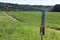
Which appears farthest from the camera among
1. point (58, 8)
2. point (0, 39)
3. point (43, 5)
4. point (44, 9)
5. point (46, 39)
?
point (58, 8)

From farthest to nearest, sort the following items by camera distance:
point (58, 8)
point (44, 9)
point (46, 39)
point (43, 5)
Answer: point (58, 8), point (46, 39), point (43, 5), point (44, 9)

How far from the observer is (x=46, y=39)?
11664mm

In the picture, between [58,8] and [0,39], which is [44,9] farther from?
[58,8]

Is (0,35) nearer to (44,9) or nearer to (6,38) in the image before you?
(6,38)

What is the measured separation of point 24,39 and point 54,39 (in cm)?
169

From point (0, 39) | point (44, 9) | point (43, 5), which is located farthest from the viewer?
point (0, 39)

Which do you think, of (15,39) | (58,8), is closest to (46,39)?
(15,39)

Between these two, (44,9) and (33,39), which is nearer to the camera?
(44,9)

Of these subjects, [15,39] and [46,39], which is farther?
[46,39]

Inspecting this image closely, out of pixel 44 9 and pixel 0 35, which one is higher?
pixel 44 9

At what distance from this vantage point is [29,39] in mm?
11102

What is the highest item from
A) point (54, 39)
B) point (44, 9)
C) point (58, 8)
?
point (44, 9)

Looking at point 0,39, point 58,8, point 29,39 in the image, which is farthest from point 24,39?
point 58,8

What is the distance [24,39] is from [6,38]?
82 cm
